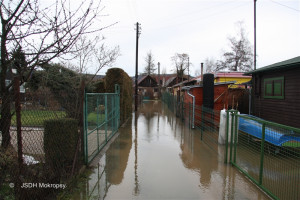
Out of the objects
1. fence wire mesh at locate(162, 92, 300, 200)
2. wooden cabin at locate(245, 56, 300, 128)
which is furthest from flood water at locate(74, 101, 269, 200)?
wooden cabin at locate(245, 56, 300, 128)

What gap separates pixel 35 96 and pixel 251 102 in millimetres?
10055

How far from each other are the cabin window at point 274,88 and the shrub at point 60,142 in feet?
23.8

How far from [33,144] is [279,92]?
8.10 metres

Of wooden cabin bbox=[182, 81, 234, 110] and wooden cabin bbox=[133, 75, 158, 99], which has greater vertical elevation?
wooden cabin bbox=[133, 75, 158, 99]

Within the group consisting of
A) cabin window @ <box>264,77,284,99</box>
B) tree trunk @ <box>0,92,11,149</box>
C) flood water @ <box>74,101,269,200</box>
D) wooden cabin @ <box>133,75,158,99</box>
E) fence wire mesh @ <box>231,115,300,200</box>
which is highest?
wooden cabin @ <box>133,75,158,99</box>

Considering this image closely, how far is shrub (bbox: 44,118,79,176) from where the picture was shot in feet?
13.4

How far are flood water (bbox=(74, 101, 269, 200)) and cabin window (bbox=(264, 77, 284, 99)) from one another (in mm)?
3325

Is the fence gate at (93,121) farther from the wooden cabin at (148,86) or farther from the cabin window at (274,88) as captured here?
the wooden cabin at (148,86)

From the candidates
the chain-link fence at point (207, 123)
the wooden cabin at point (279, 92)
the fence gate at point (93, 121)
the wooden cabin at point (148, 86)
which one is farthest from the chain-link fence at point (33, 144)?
the wooden cabin at point (148, 86)

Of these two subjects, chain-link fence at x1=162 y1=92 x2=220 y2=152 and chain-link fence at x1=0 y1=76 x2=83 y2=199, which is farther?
chain-link fence at x1=162 y1=92 x2=220 y2=152

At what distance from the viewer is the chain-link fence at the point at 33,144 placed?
290 cm

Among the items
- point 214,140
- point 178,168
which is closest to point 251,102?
point 214,140

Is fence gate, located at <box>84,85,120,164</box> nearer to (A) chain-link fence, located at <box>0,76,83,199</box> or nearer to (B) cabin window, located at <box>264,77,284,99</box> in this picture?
(A) chain-link fence, located at <box>0,76,83,199</box>

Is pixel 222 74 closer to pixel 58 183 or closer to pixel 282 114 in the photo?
pixel 282 114
